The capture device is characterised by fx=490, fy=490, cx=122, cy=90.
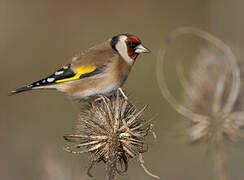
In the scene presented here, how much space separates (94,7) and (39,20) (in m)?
2.67

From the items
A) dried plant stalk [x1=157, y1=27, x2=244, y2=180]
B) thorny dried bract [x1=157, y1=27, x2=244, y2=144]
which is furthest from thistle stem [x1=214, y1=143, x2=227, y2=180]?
thorny dried bract [x1=157, y1=27, x2=244, y2=144]

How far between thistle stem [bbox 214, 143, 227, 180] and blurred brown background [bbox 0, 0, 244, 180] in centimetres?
26

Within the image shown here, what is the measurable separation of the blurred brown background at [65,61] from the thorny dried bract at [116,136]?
0.96ft

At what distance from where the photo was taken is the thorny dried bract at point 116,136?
462 centimetres

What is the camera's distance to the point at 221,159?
605 cm

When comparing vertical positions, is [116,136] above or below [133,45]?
below

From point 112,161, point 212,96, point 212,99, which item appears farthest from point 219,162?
point 112,161

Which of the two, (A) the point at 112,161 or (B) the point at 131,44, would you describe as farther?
(B) the point at 131,44

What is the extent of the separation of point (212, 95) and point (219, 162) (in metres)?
1.64

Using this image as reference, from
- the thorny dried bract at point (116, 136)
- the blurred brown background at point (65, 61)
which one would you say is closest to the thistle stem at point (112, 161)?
the thorny dried bract at point (116, 136)

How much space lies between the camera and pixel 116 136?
4648 mm

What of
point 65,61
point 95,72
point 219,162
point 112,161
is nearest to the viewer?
point 112,161

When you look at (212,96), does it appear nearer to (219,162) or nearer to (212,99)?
(212,99)

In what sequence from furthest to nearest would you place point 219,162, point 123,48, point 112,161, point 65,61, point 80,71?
point 65,61, point 123,48, point 80,71, point 219,162, point 112,161
